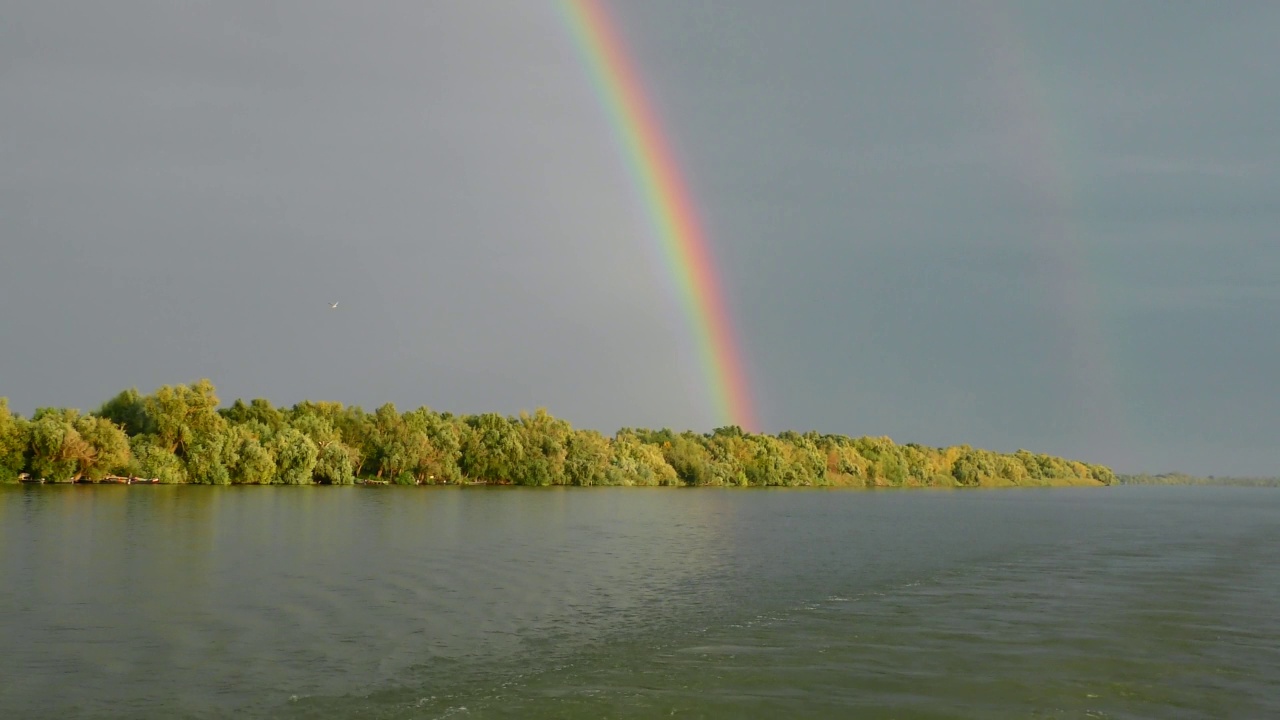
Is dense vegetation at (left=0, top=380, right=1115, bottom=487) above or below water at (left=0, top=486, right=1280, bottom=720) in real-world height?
above

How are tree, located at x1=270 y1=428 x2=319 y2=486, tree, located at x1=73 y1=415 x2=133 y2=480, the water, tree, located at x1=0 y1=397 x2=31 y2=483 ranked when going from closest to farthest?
the water, tree, located at x1=0 y1=397 x2=31 y2=483, tree, located at x1=73 y1=415 x2=133 y2=480, tree, located at x1=270 y1=428 x2=319 y2=486

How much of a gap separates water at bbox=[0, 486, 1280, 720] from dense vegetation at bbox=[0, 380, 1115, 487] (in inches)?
1850

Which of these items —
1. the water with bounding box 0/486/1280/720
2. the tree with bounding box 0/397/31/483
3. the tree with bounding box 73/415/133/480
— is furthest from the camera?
the tree with bounding box 73/415/133/480

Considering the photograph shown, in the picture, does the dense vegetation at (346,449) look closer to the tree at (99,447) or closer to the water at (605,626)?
the tree at (99,447)

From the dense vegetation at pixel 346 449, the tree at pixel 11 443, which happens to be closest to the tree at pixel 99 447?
the dense vegetation at pixel 346 449

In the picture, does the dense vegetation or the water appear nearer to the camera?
the water

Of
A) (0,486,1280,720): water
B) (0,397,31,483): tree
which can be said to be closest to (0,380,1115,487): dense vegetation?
(0,397,31,483): tree

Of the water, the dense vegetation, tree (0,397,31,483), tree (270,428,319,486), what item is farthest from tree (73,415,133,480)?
the water

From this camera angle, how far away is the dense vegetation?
309 ft

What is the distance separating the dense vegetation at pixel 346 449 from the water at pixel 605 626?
46986 millimetres

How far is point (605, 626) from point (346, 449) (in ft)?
328

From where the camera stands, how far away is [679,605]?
28.1m

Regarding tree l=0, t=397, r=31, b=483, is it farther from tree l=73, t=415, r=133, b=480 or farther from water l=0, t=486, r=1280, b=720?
water l=0, t=486, r=1280, b=720

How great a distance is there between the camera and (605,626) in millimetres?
24391
